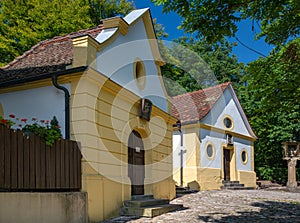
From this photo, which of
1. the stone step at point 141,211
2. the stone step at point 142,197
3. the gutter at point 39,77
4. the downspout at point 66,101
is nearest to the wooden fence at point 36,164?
the downspout at point 66,101

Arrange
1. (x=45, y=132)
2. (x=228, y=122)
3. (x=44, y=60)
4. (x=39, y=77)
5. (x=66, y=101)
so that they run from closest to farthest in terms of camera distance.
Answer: (x=45, y=132)
(x=66, y=101)
(x=39, y=77)
(x=44, y=60)
(x=228, y=122)

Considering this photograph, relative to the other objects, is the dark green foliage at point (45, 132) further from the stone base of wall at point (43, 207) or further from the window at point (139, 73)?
the window at point (139, 73)

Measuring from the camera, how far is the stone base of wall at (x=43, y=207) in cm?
600

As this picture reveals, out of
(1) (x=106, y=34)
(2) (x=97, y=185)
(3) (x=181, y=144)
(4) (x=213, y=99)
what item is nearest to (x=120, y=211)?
(2) (x=97, y=185)

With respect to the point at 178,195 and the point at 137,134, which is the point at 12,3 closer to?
the point at 137,134

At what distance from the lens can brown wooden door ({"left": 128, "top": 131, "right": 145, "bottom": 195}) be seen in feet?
36.7

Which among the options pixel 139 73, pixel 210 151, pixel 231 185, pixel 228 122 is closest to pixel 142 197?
pixel 139 73

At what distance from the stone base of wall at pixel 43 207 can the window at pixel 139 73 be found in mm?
4758

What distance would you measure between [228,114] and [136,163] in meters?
10.7

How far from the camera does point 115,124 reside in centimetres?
994

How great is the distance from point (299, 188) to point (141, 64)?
1246 centimetres

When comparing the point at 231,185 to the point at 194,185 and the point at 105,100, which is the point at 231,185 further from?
the point at 105,100

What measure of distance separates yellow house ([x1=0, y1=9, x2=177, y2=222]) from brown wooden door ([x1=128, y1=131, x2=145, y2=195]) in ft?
0.11

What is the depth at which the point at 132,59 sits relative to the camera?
37.2 feet
